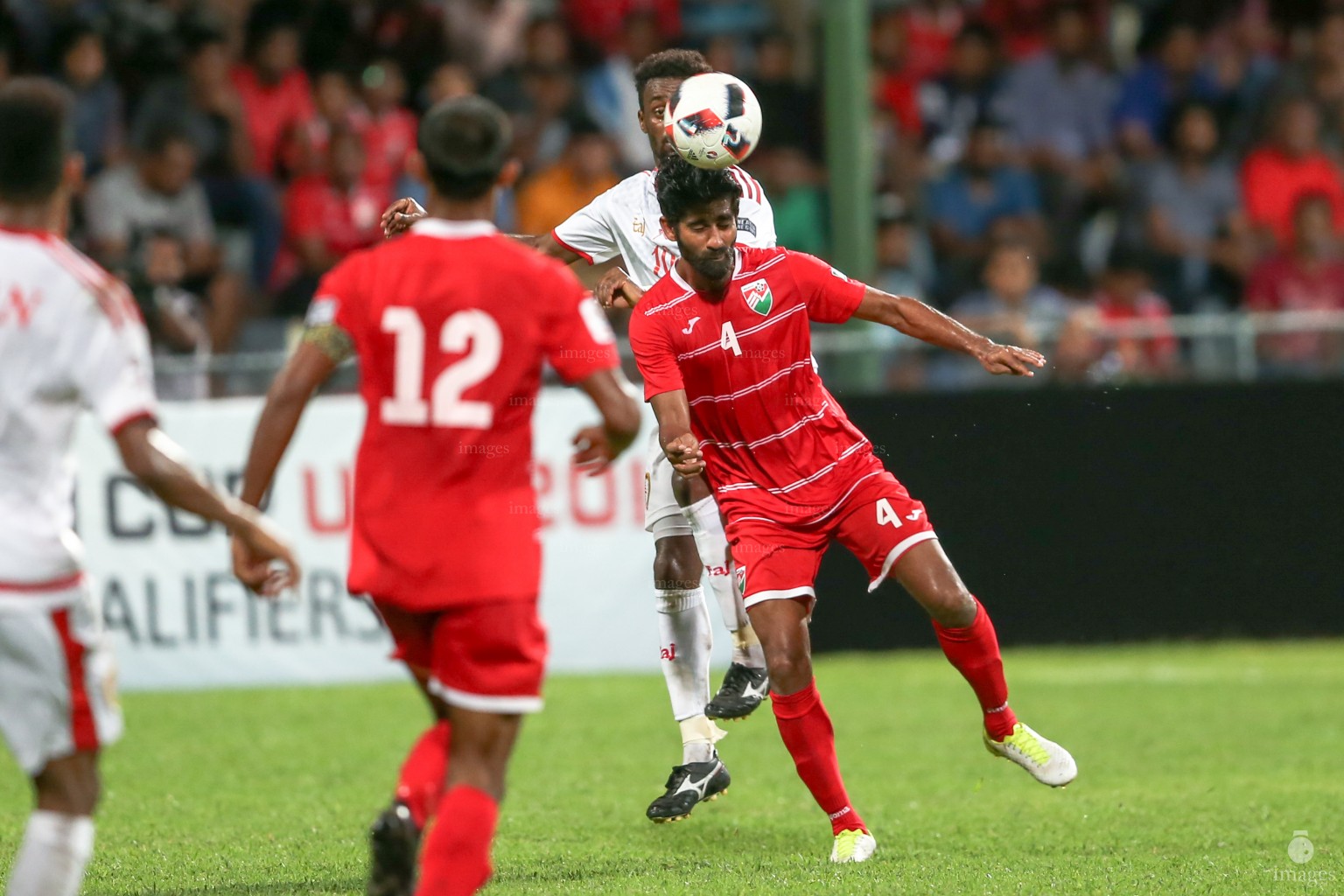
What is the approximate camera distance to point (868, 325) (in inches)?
493

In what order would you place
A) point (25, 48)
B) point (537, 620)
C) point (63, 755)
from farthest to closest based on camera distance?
point (25, 48) < point (537, 620) < point (63, 755)

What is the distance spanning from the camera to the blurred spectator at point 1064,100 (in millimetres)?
15852

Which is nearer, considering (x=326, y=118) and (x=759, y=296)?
(x=759, y=296)

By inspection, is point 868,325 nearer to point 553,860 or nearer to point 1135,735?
point 1135,735

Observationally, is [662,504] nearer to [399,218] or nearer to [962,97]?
[399,218]

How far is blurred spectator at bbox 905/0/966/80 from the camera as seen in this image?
1648 cm

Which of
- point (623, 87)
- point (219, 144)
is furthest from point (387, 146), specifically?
point (623, 87)

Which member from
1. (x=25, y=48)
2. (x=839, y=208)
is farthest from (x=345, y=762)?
(x=25, y=48)

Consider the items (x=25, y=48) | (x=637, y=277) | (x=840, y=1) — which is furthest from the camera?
(x=25, y=48)

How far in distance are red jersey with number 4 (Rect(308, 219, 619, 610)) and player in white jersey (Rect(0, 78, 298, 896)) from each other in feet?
1.22

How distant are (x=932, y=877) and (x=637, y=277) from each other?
291 cm

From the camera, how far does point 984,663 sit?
22.0 feet

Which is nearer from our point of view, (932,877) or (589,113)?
(932,877)

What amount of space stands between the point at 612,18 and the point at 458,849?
12.8m
